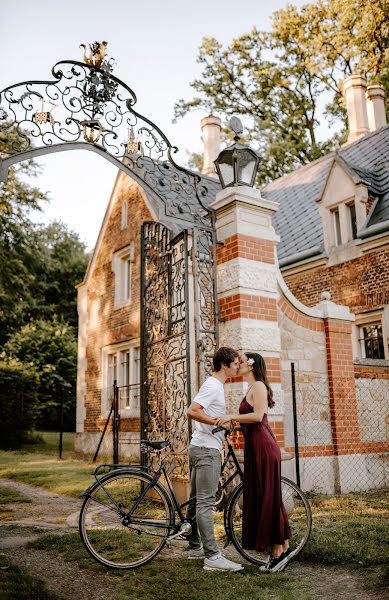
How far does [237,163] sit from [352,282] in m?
6.50

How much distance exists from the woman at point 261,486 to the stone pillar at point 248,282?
6.34ft

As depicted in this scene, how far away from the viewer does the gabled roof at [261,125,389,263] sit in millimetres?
13164

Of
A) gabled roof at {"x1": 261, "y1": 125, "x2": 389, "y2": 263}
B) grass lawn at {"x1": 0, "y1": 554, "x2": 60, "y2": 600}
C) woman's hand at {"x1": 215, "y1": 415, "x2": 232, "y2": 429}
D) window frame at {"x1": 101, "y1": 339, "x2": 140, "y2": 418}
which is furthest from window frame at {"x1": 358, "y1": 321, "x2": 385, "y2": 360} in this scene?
grass lawn at {"x1": 0, "y1": 554, "x2": 60, "y2": 600}

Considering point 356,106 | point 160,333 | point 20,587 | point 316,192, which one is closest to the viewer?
point 20,587

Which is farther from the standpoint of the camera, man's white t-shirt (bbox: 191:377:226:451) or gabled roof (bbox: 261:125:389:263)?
gabled roof (bbox: 261:125:389:263)

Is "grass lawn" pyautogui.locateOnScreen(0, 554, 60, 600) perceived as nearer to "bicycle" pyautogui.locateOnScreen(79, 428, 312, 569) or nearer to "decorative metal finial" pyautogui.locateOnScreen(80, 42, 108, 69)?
"bicycle" pyautogui.locateOnScreen(79, 428, 312, 569)

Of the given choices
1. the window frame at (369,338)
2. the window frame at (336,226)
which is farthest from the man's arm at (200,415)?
the window frame at (336,226)

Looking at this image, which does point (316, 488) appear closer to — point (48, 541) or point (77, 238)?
point (48, 541)

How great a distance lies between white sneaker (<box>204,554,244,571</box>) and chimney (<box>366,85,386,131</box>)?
55.7 feet

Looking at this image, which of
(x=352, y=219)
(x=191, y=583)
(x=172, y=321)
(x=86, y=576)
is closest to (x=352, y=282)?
(x=352, y=219)

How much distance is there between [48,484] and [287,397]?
505cm

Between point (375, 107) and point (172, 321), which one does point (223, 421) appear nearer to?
point (172, 321)

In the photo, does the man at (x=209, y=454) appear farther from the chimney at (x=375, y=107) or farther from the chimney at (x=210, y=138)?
the chimney at (x=210, y=138)

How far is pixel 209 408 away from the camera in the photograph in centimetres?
477
